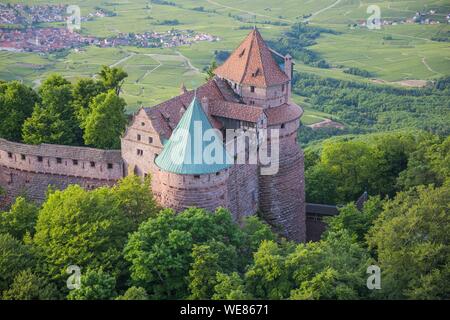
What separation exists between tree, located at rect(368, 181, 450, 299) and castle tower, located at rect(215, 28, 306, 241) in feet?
24.8

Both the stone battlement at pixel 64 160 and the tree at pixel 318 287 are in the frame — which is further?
the stone battlement at pixel 64 160

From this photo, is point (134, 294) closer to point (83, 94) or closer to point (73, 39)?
point (83, 94)

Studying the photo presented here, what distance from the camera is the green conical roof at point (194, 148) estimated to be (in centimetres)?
4312

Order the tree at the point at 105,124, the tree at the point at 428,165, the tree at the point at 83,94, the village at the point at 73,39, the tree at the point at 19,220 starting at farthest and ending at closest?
the village at the point at 73,39 < the tree at the point at 428,165 < the tree at the point at 83,94 < the tree at the point at 105,124 < the tree at the point at 19,220

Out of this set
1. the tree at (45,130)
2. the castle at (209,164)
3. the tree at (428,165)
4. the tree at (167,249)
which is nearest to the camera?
the tree at (167,249)

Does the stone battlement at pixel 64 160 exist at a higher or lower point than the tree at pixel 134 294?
higher

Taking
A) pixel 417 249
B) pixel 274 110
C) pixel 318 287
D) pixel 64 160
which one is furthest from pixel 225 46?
pixel 318 287

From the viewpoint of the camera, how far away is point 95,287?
37.4m

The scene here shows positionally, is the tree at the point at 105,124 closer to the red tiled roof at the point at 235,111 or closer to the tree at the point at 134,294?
the red tiled roof at the point at 235,111

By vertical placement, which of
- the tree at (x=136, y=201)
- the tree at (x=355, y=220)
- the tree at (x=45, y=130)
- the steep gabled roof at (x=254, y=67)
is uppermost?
the steep gabled roof at (x=254, y=67)

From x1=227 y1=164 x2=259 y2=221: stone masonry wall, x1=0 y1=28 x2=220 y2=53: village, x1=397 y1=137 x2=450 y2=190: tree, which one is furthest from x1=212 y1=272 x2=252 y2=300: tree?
x1=0 y1=28 x2=220 y2=53: village

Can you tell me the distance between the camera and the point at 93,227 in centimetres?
4097

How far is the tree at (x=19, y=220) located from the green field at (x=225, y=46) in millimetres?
53995

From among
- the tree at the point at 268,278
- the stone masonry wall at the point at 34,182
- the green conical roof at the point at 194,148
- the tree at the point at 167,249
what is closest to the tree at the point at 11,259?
the tree at the point at 167,249
